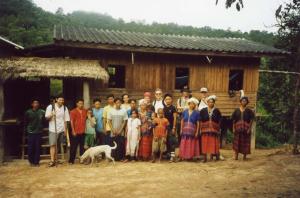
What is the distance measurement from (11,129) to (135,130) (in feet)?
21.4

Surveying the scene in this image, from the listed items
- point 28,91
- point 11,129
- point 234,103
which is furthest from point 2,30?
point 234,103

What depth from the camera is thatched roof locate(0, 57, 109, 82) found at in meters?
9.73

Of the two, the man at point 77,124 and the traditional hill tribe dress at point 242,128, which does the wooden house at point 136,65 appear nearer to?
the man at point 77,124

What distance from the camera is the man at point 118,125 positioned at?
9727 mm

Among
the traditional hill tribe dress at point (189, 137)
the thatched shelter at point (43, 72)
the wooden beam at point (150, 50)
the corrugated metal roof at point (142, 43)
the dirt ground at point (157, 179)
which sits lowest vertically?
the dirt ground at point (157, 179)

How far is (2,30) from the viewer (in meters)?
23.8

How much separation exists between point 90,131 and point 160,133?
2.04 meters

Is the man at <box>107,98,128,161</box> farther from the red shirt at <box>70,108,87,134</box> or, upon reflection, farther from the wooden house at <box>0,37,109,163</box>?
the wooden house at <box>0,37,109,163</box>

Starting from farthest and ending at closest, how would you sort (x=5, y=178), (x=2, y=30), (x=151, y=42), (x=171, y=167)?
(x=2, y=30), (x=151, y=42), (x=171, y=167), (x=5, y=178)

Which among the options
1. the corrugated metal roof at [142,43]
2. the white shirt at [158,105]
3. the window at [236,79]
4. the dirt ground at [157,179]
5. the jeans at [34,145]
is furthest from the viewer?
the window at [236,79]

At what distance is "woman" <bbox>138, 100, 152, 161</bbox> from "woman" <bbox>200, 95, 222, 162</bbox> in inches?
57.2

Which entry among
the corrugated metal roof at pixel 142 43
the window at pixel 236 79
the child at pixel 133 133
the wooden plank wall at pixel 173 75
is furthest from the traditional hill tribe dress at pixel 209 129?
the window at pixel 236 79

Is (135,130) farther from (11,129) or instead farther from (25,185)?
(11,129)

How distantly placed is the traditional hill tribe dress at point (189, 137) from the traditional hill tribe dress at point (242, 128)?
3.82 ft
